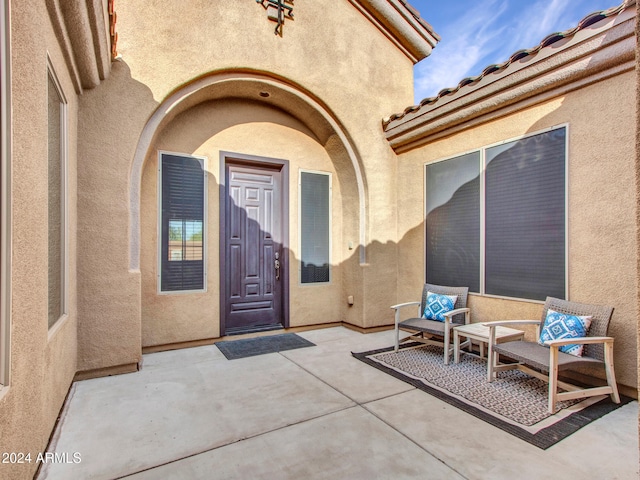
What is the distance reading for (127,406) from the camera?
2863mm

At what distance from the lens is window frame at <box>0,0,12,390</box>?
1.50 m

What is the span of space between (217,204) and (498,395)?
4.00 meters

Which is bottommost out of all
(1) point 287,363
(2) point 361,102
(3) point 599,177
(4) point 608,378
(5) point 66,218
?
(1) point 287,363

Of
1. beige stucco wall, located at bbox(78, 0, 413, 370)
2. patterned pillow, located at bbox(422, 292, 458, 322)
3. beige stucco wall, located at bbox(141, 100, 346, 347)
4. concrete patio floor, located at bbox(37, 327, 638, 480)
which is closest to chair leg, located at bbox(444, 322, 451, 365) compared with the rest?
patterned pillow, located at bbox(422, 292, 458, 322)

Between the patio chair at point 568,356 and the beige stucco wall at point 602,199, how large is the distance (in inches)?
8.1

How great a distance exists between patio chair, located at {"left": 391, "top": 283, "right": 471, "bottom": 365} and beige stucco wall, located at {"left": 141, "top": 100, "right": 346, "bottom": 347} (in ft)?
5.06

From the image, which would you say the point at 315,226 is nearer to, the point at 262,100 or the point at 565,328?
the point at 262,100

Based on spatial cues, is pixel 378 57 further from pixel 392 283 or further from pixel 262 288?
pixel 262 288

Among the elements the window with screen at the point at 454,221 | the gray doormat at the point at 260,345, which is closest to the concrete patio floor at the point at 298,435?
the gray doormat at the point at 260,345

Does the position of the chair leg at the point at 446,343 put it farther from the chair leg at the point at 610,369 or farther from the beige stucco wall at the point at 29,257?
the beige stucco wall at the point at 29,257

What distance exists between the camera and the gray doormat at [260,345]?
14.0 ft

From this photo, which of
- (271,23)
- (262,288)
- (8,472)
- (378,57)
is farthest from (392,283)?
(8,472)

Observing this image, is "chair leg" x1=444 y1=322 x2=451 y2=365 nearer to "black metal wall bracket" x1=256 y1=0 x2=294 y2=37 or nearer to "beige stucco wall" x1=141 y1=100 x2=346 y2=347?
"beige stucco wall" x1=141 y1=100 x2=346 y2=347

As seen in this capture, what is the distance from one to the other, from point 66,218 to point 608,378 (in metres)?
4.97
